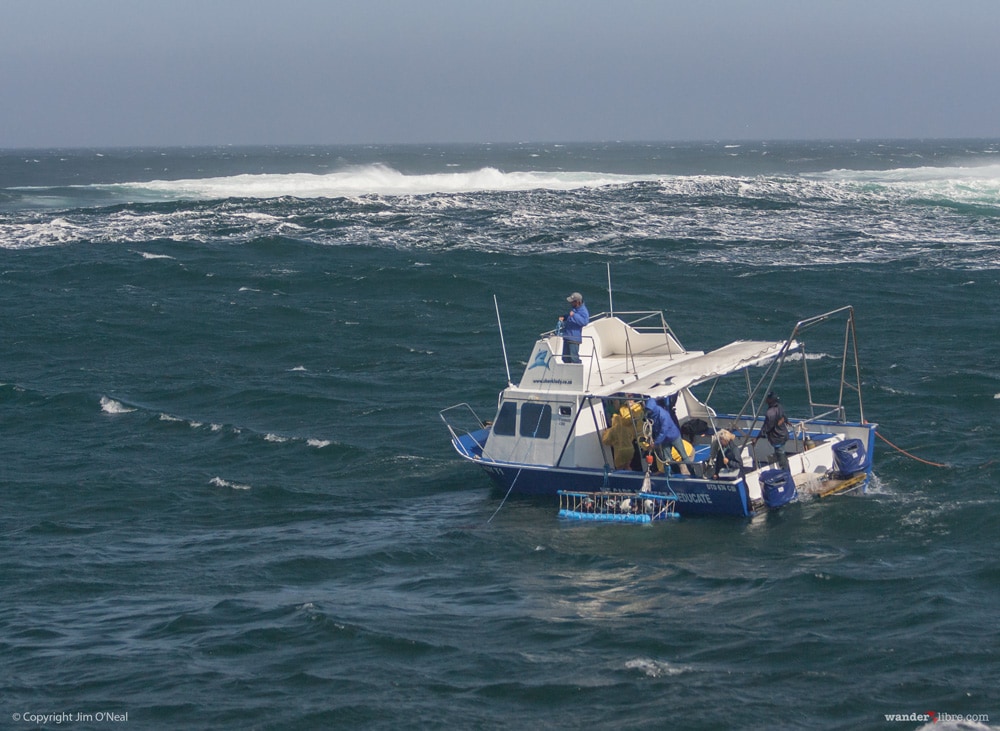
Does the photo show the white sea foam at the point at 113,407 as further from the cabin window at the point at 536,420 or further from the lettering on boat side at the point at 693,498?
the lettering on boat side at the point at 693,498

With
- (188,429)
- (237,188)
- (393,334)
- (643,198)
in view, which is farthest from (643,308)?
(237,188)

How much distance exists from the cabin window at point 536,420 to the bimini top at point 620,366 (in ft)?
1.07

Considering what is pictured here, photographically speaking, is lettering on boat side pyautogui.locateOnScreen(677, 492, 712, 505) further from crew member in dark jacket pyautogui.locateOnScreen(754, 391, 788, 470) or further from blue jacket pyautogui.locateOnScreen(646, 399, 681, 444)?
crew member in dark jacket pyautogui.locateOnScreen(754, 391, 788, 470)

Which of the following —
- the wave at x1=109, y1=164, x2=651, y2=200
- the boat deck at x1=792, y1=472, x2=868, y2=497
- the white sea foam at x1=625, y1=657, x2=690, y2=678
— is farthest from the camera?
the wave at x1=109, y1=164, x2=651, y2=200

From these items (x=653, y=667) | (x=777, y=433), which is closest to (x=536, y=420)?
(x=777, y=433)

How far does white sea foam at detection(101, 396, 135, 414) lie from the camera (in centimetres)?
3064

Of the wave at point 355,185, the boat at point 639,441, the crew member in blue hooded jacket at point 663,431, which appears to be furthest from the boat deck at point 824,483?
the wave at point 355,185

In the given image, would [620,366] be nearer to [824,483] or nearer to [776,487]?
[776,487]

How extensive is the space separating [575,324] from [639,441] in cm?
250

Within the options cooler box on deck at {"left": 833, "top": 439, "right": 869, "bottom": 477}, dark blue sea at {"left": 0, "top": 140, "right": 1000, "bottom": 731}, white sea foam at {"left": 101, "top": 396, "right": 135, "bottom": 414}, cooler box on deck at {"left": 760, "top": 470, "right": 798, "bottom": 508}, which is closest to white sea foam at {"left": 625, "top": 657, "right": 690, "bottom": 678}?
dark blue sea at {"left": 0, "top": 140, "right": 1000, "bottom": 731}

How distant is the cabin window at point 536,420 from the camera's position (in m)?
22.5

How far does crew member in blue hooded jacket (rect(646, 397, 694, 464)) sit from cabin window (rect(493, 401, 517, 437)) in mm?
2708

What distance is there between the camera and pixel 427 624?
17156mm

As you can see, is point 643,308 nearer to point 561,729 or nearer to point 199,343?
point 199,343
